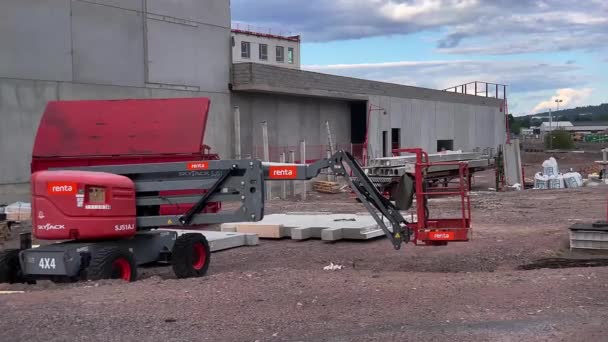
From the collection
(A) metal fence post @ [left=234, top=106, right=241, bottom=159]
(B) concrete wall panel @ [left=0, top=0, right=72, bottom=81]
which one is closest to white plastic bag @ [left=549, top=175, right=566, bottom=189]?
(A) metal fence post @ [left=234, top=106, right=241, bottom=159]

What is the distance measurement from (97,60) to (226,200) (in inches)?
600

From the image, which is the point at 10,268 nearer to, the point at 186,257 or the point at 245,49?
the point at 186,257

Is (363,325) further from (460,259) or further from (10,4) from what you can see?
(10,4)

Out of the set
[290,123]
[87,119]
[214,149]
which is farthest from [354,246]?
[290,123]

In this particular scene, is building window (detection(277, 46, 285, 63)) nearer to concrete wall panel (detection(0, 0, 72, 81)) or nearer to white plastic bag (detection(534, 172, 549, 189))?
white plastic bag (detection(534, 172, 549, 189))

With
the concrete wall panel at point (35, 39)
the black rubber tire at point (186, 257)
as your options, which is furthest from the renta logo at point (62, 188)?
the concrete wall panel at point (35, 39)

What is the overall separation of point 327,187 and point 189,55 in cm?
850

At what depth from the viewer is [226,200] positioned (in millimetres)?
10266

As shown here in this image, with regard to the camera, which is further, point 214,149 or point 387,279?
point 214,149

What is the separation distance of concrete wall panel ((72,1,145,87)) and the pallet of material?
9798mm

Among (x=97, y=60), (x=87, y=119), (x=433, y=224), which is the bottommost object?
(x=433, y=224)

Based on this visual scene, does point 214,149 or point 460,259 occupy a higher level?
point 214,149

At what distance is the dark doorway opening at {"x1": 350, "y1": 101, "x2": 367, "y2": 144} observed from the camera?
39.8 metres

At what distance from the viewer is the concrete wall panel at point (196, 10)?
86.0 ft
